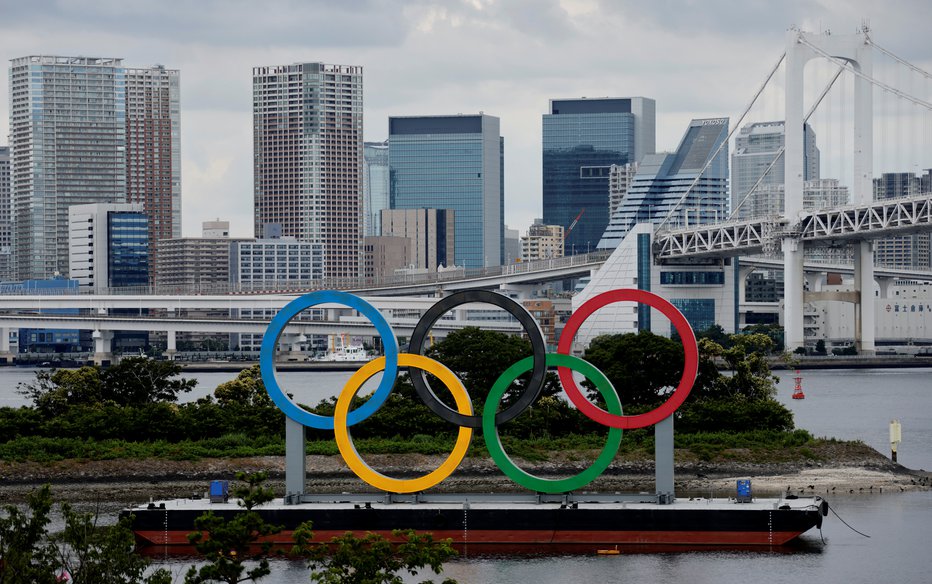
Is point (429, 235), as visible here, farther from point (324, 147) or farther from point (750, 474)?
point (750, 474)

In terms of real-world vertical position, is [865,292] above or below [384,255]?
below

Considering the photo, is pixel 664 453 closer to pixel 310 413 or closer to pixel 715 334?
pixel 310 413

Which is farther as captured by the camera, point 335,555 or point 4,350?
point 4,350

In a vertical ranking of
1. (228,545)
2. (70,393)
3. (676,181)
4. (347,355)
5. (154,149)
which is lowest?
(347,355)

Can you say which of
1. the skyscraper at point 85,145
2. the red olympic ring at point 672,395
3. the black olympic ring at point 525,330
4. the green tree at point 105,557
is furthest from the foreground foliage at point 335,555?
the skyscraper at point 85,145

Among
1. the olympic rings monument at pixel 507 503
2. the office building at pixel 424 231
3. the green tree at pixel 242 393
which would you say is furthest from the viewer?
the office building at pixel 424 231

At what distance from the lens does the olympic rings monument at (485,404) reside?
27.7m

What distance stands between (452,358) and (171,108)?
15989 centimetres

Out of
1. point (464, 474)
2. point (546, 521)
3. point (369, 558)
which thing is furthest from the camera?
point (464, 474)

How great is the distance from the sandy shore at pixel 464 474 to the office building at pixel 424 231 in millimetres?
157002

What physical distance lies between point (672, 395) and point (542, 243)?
159 meters

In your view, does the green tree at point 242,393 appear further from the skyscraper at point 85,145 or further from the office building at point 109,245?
the skyscraper at point 85,145

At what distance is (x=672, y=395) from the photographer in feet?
92.0

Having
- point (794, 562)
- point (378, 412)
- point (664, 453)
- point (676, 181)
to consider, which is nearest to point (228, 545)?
point (664, 453)
